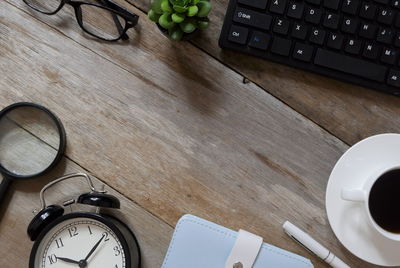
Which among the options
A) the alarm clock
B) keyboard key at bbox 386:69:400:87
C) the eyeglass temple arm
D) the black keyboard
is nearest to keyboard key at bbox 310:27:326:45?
the black keyboard

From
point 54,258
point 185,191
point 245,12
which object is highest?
point 245,12

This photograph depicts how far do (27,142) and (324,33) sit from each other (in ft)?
1.43

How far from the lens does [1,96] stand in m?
0.79

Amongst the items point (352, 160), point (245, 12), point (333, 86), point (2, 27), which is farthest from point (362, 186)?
point (2, 27)

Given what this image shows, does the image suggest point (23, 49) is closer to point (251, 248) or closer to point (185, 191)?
point (185, 191)

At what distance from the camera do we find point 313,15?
2.42ft

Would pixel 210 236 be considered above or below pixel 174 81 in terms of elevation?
below

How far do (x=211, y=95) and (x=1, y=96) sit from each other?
300 millimetres

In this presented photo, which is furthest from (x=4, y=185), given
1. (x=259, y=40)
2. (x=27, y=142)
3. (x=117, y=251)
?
(x=259, y=40)

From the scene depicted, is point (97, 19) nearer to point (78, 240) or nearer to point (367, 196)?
point (78, 240)

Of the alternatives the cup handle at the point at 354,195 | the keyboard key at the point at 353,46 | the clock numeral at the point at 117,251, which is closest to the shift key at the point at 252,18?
the keyboard key at the point at 353,46

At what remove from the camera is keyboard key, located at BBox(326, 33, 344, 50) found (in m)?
0.74

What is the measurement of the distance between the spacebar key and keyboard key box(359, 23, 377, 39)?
0.03 metres

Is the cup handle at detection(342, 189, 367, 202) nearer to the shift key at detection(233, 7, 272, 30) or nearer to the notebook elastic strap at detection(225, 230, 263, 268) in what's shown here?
the notebook elastic strap at detection(225, 230, 263, 268)
